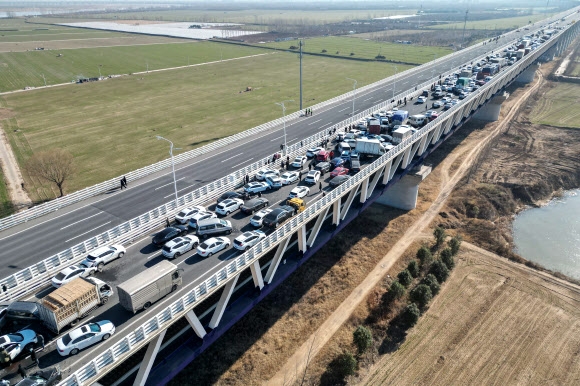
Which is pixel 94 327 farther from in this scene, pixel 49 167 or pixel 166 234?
pixel 49 167

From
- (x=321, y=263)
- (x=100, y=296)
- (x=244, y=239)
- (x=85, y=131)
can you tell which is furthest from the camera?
(x=85, y=131)

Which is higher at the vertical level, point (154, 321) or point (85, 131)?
point (154, 321)

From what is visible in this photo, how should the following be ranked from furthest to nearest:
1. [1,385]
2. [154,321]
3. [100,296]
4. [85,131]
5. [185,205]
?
[85,131], [185,205], [100,296], [154,321], [1,385]

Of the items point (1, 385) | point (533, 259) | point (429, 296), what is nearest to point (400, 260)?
point (429, 296)

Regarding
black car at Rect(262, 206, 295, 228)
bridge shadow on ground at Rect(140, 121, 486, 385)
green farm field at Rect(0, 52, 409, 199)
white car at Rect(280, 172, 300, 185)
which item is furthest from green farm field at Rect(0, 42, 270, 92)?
black car at Rect(262, 206, 295, 228)

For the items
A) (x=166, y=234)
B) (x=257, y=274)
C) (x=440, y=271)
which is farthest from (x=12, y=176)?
(x=440, y=271)

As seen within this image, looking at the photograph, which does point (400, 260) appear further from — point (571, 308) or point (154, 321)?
point (154, 321)

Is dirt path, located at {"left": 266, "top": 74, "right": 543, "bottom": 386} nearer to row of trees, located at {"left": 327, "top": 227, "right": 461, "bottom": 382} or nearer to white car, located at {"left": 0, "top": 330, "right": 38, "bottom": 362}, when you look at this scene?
row of trees, located at {"left": 327, "top": 227, "right": 461, "bottom": 382}

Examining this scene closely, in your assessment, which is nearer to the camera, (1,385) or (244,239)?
(1,385)
